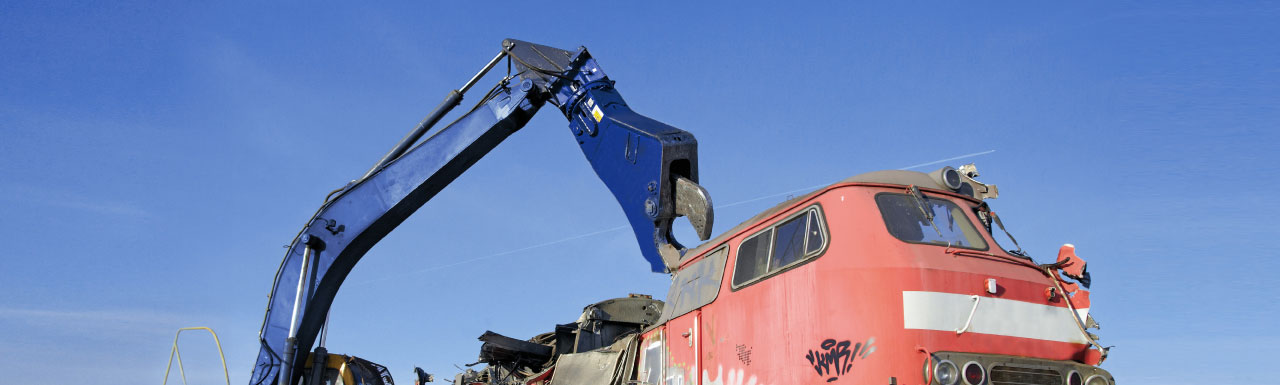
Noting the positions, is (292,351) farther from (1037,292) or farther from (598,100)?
Answer: (1037,292)

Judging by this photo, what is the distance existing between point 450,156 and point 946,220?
311 inches

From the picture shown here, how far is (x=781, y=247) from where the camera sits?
7555 mm

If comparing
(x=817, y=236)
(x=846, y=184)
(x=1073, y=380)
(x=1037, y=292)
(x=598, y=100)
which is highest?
(x=598, y=100)

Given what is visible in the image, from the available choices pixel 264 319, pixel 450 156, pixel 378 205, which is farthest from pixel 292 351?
pixel 450 156

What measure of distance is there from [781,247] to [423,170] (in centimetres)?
725

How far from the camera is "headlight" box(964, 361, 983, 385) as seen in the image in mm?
6227

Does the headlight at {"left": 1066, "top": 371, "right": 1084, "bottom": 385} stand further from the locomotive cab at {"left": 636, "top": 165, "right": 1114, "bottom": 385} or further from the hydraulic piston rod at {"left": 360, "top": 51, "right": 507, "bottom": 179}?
the hydraulic piston rod at {"left": 360, "top": 51, "right": 507, "bottom": 179}

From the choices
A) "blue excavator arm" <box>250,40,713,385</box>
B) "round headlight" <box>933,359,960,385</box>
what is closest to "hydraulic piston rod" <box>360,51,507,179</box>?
"blue excavator arm" <box>250,40,713,385</box>

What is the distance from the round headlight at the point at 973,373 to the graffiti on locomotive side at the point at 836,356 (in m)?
0.67

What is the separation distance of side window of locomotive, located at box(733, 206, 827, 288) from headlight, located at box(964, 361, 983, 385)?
1.43 metres

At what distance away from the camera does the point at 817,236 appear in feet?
23.6

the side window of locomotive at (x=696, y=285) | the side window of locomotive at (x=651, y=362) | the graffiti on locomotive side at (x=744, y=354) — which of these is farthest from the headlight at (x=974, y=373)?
the side window of locomotive at (x=651, y=362)

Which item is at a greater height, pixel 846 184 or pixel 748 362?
pixel 846 184

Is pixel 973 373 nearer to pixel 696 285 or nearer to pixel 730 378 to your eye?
pixel 730 378
